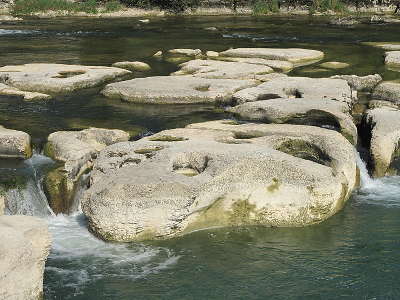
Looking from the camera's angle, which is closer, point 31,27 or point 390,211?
point 390,211

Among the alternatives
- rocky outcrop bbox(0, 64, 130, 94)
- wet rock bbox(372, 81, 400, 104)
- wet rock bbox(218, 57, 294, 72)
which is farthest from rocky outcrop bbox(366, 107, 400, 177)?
rocky outcrop bbox(0, 64, 130, 94)

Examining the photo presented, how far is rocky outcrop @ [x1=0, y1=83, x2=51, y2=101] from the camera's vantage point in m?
28.7

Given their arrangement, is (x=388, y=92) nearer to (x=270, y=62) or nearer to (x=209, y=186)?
(x=270, y=62)

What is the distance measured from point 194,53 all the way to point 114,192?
26519 mm

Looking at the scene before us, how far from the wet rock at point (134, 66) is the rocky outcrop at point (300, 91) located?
975 cm

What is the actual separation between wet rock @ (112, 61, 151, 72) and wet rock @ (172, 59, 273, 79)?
2270 millimetres

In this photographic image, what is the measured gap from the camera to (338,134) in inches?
839

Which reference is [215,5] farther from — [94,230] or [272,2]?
[94,230]

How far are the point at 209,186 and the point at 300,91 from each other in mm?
12151

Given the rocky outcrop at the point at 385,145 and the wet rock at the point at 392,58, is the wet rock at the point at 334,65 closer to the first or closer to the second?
the wet rock at the point at 392,58

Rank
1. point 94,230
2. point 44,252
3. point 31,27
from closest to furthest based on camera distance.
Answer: point 44,252 → point 94,230 → point 31,27

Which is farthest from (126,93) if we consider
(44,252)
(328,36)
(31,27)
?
(31,27)

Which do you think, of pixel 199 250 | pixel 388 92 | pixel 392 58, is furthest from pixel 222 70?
pixel 199 250

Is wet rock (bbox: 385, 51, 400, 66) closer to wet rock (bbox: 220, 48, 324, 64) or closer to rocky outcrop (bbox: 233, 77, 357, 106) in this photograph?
wet rock (bbox: 220, 48, 324, 64)
